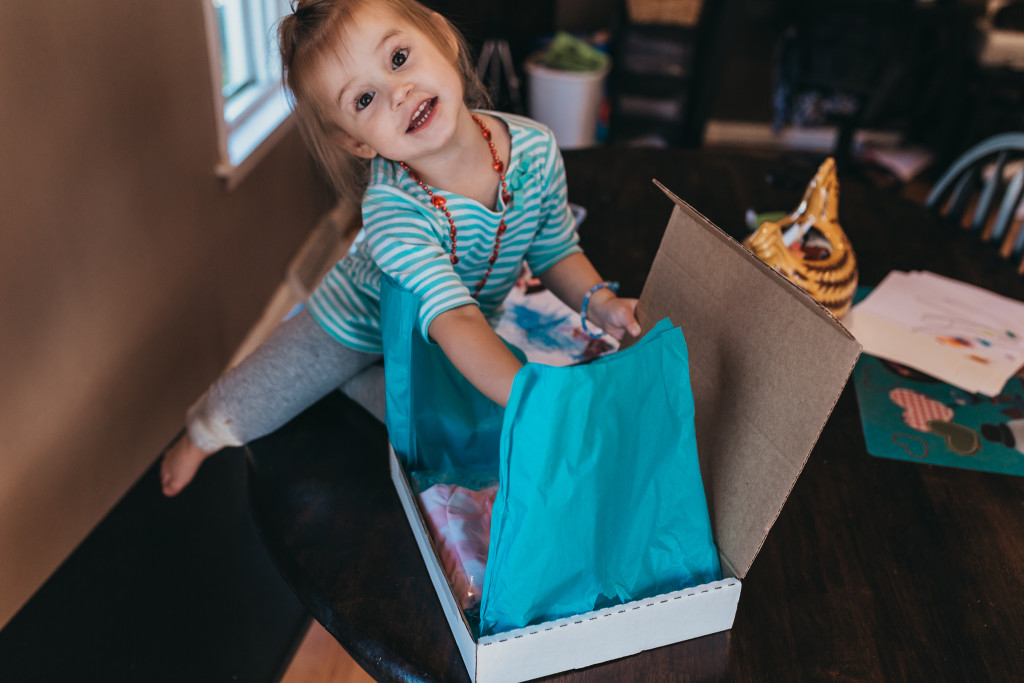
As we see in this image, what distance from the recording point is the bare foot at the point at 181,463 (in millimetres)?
1048

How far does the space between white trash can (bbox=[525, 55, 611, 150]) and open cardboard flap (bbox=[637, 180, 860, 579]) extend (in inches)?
104

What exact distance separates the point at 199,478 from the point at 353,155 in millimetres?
936

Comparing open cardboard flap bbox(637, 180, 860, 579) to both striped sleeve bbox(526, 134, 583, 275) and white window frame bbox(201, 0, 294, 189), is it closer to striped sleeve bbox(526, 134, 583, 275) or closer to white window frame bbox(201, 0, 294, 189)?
striped sleeve bbox(526, 134, 583, 275)

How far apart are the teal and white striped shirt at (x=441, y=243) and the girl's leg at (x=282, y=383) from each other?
24mm

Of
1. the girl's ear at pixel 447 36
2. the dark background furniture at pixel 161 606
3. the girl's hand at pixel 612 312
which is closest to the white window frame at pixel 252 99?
the dark background furniture at pixel 161 606

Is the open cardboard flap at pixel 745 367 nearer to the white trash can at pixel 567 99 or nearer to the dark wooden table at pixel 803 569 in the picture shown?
the dark wooden table at pixel 803 569

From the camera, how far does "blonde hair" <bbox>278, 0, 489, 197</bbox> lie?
77cm

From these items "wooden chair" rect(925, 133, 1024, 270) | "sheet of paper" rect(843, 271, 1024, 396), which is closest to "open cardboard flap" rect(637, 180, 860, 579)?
"sheet of paper" rect(843, 271, 1024, 396)

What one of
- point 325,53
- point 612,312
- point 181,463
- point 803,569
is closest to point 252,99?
point 181,463

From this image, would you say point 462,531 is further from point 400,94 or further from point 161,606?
point 161,606

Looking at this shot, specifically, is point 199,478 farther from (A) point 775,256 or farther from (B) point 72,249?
(A) point 775,256

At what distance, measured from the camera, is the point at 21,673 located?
1.07m

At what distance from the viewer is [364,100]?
0.80m

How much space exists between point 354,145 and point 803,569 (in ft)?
2.18
